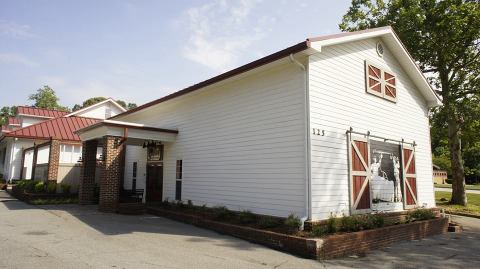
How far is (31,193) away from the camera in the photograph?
17.3 meters

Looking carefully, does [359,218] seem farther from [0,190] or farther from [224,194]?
[0,190]

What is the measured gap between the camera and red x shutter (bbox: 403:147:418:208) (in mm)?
13734

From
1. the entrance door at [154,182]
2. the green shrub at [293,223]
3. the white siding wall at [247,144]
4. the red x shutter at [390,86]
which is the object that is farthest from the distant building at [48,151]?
the red x shutter at [390,86]

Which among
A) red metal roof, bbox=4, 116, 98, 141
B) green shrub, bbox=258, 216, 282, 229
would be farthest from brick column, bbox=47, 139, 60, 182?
green shrub, bbox=258, 216, 282, 229

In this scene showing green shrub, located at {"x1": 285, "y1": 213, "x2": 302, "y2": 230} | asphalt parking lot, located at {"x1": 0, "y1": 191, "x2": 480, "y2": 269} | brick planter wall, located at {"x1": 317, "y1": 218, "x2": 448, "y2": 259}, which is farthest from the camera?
green shrub, located at {"x1": 285, "y1": 213, "x2": 302, "y2": 230}

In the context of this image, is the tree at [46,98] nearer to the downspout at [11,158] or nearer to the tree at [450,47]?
the downspout at [11,158]

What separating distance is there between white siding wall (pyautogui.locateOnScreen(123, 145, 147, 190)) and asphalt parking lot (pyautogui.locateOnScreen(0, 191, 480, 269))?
19.0 ft

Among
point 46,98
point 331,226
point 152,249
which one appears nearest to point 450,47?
point 331,226

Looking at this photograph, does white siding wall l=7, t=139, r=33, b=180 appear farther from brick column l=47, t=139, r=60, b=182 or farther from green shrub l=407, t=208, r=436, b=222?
green shrub l=407, t=208, r=436, b=222

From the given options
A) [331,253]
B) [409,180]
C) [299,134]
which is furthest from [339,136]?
[409,180]

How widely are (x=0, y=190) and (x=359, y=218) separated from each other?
2556 cm

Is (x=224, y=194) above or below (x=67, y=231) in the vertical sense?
above

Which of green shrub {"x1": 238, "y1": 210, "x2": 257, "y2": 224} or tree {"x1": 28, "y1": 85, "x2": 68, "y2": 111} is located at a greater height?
tree {"x1": 28, "y1": 85, "x2": 68, "y2": 111}

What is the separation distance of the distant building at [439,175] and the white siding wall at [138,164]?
203 ft
